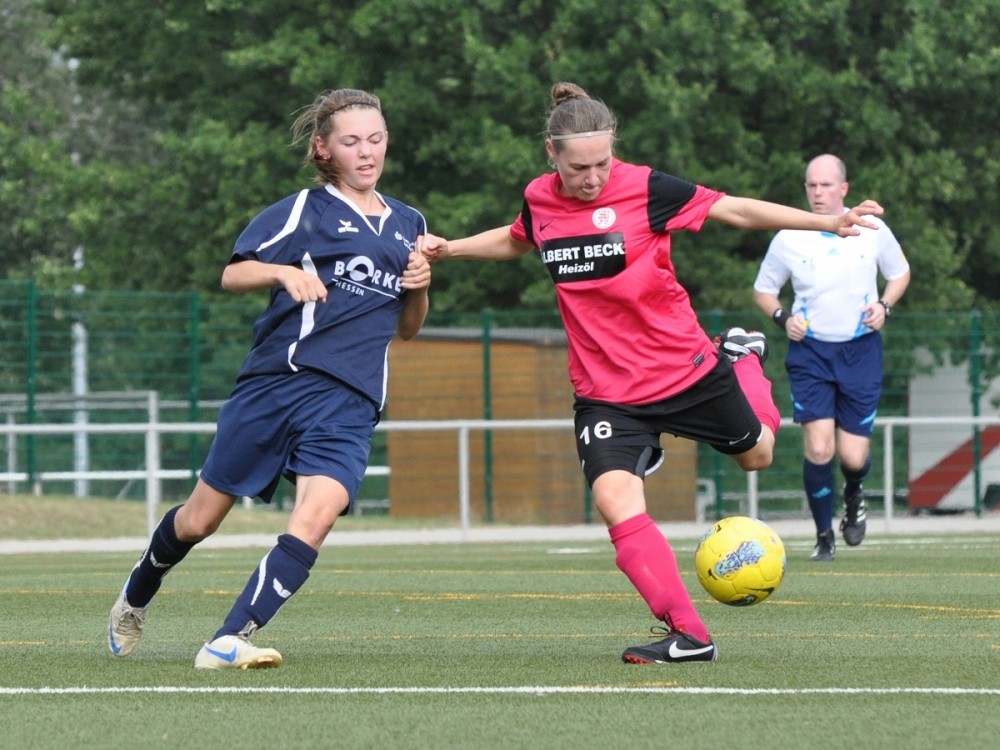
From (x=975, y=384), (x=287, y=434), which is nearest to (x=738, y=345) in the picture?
(x=287, y=434)

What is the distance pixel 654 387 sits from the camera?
5.89 meters

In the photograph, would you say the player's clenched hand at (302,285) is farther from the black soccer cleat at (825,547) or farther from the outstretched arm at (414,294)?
the black soccer cleat at (825,547)

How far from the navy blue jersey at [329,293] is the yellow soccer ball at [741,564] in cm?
142

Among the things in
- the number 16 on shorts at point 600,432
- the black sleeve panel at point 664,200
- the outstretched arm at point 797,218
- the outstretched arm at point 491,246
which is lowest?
the number 16 on shorts at point 600,432

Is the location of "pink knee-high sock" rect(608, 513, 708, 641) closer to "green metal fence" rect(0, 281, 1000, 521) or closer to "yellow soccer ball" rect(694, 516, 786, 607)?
"yellow soccer ball" rect(694, 516, 786, 607)

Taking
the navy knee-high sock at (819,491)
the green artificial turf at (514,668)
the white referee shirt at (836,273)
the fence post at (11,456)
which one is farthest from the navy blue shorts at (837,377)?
the fence post at (11,456)

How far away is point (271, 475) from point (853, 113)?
61.4 feet

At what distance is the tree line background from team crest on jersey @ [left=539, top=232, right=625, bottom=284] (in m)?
16.2

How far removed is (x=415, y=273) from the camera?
571 centimetres

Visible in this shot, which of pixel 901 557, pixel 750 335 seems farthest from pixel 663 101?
pixel 750 335

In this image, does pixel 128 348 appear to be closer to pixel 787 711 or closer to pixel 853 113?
pixel 853 113

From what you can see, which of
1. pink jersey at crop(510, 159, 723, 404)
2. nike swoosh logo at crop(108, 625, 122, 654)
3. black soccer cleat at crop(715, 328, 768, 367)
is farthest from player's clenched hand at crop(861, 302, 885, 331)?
nike swoosh logo at crop(108, 625, 122, 654)

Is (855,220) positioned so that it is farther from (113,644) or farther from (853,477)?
(853,477)

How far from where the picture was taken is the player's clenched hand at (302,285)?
5.36 m
